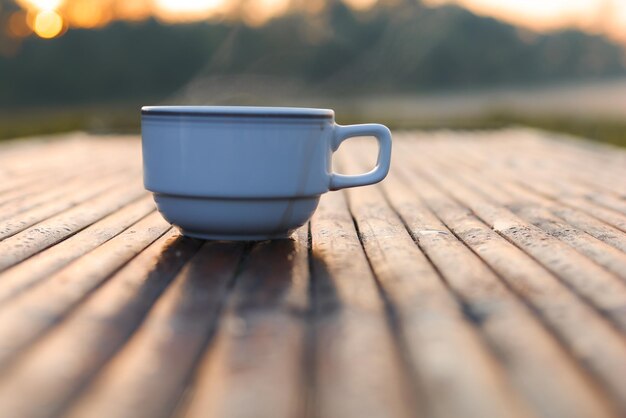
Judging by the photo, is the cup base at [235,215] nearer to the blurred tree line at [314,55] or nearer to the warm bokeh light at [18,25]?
the blurred tree line at [314,55]

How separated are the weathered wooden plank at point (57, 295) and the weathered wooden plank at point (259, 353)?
122 millimetres

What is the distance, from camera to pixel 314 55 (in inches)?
415

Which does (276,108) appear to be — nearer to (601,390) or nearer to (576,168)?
(601,390)

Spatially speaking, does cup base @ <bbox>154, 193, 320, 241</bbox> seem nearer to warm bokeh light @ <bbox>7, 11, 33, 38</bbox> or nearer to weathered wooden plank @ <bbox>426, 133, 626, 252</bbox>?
weathered wooden plank @ <bbox>426, 133, 626, 252</bbox>

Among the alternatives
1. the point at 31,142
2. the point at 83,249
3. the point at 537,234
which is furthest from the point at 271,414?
the point at 31,142

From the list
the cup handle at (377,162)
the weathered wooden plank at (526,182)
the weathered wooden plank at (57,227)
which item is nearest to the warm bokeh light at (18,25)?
the weathered wooden plank at (526,182)

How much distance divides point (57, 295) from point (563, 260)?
1.55ft

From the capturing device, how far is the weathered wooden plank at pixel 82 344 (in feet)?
1.43

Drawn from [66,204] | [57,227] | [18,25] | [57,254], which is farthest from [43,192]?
[18,25]

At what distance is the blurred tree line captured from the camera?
10.0 m

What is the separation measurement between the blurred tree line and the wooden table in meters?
8.84

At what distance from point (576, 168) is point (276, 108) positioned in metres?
1.30

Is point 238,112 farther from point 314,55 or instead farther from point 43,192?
point 314,55

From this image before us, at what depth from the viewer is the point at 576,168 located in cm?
195
